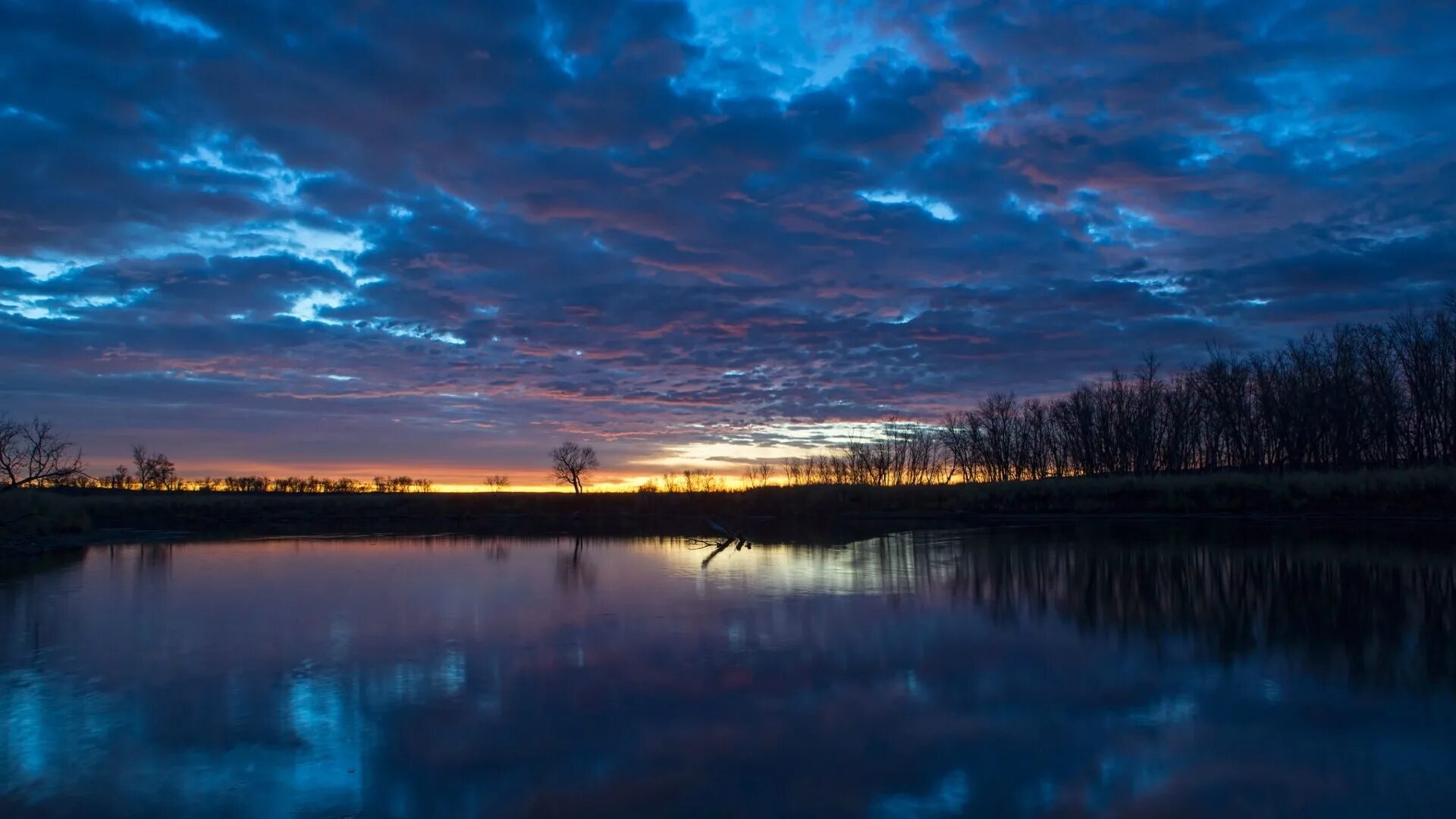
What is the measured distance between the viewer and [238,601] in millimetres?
14836

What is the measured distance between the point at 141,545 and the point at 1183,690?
33049 millimetres

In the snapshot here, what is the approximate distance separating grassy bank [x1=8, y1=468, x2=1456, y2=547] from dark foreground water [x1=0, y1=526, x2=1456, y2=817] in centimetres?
1782

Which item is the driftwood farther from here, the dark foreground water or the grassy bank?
the dark foreground water

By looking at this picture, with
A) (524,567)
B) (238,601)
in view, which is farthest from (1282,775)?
(524,567)

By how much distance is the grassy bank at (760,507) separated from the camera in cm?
3075

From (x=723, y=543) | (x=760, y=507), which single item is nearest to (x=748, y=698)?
(x=723, y=543)

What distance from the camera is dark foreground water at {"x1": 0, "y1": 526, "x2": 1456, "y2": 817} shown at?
561 centimetres

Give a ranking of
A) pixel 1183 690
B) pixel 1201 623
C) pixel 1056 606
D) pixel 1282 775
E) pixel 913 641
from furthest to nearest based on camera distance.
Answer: pixel 1056 606, pixel 1201 623, pixel 913 641, pixel 1183 690, pixel 1282 775

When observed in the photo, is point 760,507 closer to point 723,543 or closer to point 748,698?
point 723,543

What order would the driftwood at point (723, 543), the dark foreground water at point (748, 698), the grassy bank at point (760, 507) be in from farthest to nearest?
the grassy bank at point (760, 507) < the driftwood at point (723, 543) < the dark foreground water at point (748, 698)

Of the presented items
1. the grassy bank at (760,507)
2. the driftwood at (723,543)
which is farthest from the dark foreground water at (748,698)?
the grassy bank at (760,507)

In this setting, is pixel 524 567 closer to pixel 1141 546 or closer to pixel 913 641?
pixel 913 641

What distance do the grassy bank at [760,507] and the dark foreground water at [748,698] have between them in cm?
1782

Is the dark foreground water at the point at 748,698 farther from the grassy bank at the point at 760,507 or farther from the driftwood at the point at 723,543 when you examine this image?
the grassy bank at the point at 760,507
